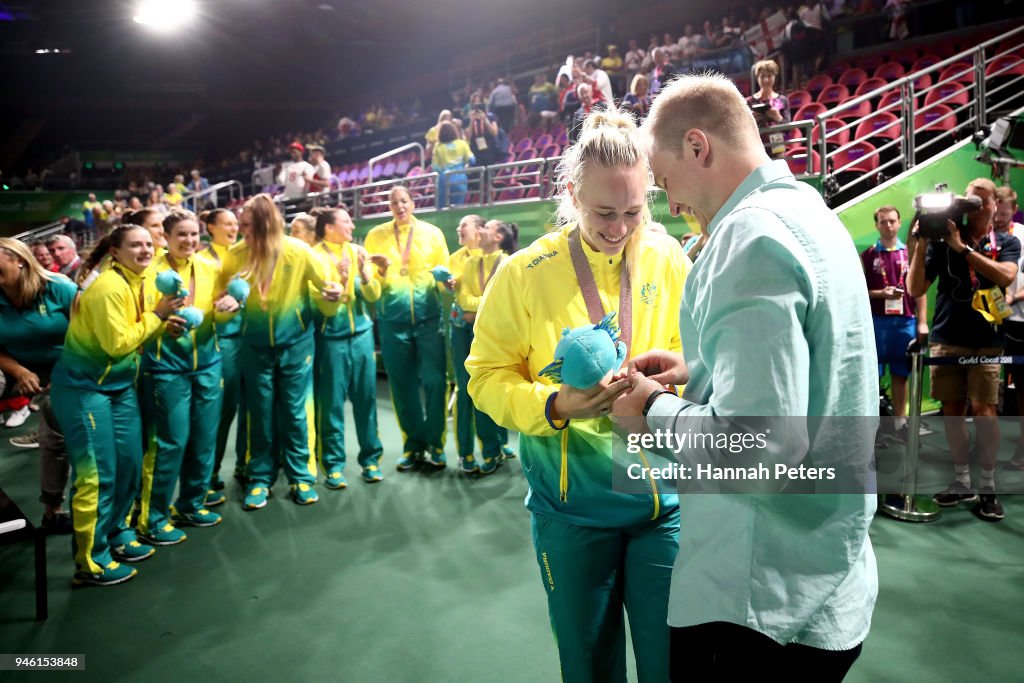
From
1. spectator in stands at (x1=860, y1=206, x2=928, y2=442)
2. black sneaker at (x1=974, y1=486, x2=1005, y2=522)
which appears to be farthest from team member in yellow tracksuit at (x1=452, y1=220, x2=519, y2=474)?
black sneaker at (x1=974, y1=486, x2=1005, y2=522)

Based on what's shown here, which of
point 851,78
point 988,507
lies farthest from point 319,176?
point 988,507

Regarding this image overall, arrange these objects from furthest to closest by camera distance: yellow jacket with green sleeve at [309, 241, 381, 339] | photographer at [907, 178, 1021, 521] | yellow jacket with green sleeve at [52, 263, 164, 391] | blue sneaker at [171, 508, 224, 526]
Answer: yellow jacket with green sleeve at [309, 241, 381, 339], blue sneaker at [171, 508, 224, 526], photographer at [907, 178, 1021, 521], yellow jacket with green sleeve at [52, 263, 164, 391]

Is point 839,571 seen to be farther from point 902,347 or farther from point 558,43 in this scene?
point 558,43

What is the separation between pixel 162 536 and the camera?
3.95 meters

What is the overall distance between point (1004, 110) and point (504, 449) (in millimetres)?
6197

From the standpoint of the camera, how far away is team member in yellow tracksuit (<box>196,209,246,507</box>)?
178 inches

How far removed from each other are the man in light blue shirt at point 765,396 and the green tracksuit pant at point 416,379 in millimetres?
4240

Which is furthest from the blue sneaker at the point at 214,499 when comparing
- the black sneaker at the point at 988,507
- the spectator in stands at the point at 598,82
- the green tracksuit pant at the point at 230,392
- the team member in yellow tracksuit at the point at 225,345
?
the spectator in stands at the point at 598,82

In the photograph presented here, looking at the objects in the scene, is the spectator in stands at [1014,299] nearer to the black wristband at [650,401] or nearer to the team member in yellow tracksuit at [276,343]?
the black wristband at [650,401]

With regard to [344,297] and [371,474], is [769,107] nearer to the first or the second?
[344,297]

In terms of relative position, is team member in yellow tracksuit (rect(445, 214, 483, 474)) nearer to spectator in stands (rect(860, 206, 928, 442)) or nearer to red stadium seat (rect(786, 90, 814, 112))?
spectator in stands (rect(860, 206, 928, 442))

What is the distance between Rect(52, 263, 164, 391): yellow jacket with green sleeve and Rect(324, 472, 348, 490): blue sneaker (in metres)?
1.74

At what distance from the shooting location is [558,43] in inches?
604

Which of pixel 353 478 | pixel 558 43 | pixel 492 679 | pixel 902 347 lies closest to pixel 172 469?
pixel 353 478
